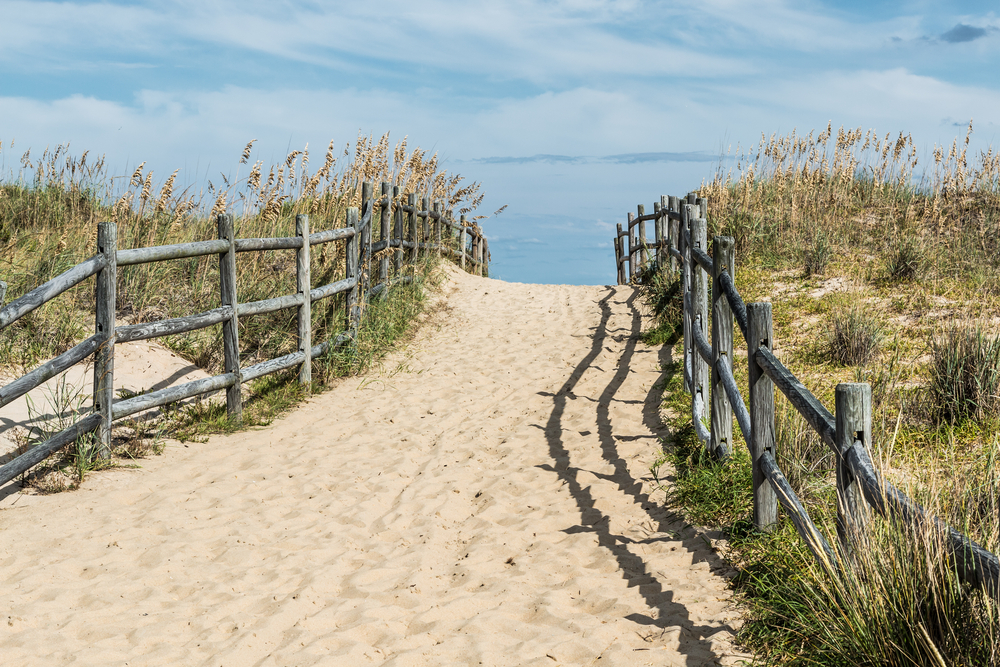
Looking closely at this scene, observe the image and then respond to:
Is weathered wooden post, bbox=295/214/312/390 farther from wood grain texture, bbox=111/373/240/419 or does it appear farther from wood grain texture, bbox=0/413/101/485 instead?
wood grain texture, bbox=0/413/101/485

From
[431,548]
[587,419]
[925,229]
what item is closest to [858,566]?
[431,548]

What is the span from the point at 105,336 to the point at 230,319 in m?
1.40

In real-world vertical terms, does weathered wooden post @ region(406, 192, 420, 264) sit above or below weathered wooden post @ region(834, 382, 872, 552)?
above

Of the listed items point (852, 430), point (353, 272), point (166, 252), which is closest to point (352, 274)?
point (353, 272)

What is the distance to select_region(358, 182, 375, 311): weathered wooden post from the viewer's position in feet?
32.6

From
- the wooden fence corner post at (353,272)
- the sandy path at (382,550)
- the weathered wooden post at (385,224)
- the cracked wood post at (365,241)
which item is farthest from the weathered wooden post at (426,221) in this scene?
the sandy path at (382,550)

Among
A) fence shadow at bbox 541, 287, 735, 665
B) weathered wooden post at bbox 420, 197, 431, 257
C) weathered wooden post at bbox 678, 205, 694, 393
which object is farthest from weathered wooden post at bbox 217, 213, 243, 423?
weathered wooden post at bbox 420, 197, 431, 257

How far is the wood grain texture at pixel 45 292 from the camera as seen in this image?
5.29m

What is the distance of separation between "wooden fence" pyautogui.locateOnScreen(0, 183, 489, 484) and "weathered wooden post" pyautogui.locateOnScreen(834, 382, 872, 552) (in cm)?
517

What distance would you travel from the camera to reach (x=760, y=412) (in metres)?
4.23

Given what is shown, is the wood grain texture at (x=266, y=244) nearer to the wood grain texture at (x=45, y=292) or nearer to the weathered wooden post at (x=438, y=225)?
the wood grain texture at (x=45, y=292)

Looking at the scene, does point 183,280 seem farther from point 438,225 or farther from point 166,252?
point 438,225

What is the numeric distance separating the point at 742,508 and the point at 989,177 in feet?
38.0

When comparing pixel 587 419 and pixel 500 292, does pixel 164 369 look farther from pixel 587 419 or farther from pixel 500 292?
pixel 500 292
